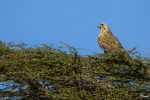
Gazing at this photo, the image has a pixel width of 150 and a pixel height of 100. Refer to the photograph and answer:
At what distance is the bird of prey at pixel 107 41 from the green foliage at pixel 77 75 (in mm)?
2171

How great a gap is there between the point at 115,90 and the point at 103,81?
41 cm

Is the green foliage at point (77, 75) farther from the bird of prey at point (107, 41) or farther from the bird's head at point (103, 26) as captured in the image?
the bird's head at point (103, 26)

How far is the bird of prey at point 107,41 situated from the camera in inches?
519

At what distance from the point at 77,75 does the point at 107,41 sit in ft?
11.0

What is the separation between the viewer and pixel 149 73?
10.2 m

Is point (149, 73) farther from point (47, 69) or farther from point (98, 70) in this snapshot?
point (47, 69)

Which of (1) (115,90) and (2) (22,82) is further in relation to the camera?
(2) (22,82)

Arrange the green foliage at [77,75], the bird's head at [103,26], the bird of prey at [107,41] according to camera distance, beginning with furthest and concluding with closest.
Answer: the bird's head at [103,26] < the bird of prey at [107,41] < the green foliage at [77,75]

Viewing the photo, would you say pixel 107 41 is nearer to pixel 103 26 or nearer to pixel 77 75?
pixel 103 26

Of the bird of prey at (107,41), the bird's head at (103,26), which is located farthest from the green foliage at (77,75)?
the bird's head at (103,26)

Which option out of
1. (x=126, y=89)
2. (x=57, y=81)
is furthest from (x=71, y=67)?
(x=126, y=89)

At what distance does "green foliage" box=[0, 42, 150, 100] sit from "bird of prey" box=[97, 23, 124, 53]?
7.12 ft

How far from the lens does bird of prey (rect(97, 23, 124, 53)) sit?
13.2m

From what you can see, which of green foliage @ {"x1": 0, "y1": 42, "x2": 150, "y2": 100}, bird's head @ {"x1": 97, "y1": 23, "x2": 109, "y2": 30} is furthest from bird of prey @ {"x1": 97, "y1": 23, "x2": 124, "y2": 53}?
green foliage @ {"x1": 0, "y1": 42, "x2": 150, "y2": 100}
